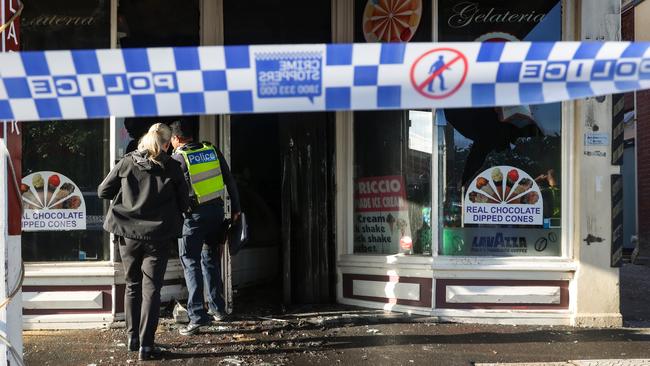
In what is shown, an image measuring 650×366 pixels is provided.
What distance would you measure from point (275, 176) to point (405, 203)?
2.28 meters

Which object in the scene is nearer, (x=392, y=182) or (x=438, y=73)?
(x=438, y=73)

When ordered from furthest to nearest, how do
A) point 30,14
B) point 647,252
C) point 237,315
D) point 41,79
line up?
point 647,252, point 237,315, point 30,14, point 41,79

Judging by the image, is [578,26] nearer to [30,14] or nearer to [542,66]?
[542,66]

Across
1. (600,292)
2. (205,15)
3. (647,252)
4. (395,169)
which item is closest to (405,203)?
(395,169)

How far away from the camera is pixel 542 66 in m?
3.10

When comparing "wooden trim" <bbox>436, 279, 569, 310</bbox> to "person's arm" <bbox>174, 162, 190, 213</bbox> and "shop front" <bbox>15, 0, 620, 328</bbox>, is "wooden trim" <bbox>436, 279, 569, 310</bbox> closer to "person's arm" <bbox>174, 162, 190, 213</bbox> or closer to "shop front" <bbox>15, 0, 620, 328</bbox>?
"shop front" <bbox>15, 0, 620, 328</bbox>

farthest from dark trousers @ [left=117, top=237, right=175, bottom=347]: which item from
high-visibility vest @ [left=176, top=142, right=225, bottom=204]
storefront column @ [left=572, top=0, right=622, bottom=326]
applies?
storefront column @ [left=572, top=0, right=622, bottom=326]

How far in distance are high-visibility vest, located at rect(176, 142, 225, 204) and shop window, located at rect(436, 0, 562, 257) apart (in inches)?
85.9

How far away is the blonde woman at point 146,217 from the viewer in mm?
4496

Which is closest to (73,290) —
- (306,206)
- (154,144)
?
(154,144)

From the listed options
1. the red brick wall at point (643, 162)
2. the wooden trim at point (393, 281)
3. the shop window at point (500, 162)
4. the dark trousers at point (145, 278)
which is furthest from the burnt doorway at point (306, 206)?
the red brick wall at point (643, 162)

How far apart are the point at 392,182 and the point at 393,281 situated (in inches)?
40.3

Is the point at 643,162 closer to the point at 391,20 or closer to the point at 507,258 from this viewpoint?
the point at 507,258

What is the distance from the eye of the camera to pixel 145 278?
15.1 feet
